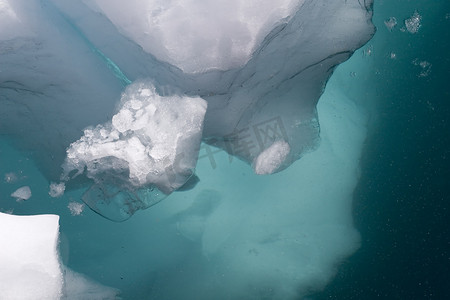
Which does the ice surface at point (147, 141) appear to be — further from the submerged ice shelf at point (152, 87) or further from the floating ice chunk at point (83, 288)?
the floating ice chunk at point (83, 288)

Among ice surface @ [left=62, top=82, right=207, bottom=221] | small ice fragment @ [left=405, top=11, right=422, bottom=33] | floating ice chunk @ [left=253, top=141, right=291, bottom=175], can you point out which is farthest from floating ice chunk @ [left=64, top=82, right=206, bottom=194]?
small ice fragment @ [left=405, top=11, right=422, bottom=33]

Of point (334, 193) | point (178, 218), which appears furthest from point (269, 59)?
point (334, 193)

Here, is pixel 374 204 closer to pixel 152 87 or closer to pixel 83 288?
pixel 152 87

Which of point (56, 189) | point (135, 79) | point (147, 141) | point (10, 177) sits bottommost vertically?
point (56, 189)

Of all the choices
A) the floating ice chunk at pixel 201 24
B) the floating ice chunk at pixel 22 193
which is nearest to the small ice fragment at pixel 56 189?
the floating ice chunk at pixel 22 193

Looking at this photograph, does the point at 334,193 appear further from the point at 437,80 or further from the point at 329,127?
the point at 437,80

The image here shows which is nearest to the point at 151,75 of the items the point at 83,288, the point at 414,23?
the point at 83,288
